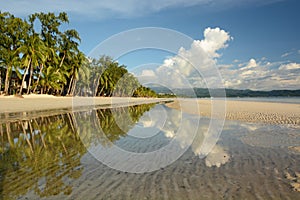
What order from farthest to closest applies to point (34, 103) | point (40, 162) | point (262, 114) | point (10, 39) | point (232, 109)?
point (10, 39)
point (34, 103)
point (232, 109)
point (262, 114)
point (40, 162)

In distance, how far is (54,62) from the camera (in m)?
55.7

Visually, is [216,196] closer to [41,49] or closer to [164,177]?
[164,177]

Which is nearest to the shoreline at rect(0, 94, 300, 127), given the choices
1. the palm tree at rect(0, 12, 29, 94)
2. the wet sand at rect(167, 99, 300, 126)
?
the wet sand at rect(167, 99, 300, 126)

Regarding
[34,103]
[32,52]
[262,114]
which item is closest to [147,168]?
[262,114]

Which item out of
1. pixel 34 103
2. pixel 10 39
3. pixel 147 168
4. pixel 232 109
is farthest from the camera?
pixel 10 39

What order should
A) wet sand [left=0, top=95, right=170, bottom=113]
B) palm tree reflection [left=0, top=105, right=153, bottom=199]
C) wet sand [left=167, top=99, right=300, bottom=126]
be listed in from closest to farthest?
palm tree reflection [left=0, top=105, right=153, bottom=199]
wet sand [left=167, top=99, right=300, bottom=126]
wet sand [left=0, top=95, right=170, bottom=113]

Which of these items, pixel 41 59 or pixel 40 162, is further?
pixel 41 59

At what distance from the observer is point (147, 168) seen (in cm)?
621

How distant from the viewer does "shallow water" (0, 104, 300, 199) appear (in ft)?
15.0

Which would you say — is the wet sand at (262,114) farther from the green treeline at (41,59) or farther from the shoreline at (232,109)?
the green treeline at (41,59)

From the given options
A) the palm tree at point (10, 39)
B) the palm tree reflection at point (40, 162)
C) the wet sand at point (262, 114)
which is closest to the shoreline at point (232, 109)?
the wet sand at point (262, 114)

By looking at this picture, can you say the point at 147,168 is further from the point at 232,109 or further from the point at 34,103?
the point at 34,103

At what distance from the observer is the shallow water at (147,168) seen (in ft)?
15.0

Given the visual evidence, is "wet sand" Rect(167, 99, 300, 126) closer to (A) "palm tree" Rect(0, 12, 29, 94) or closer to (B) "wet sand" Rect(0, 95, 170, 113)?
(B) "wet sand" Rect(0, 95, 170, 113)
